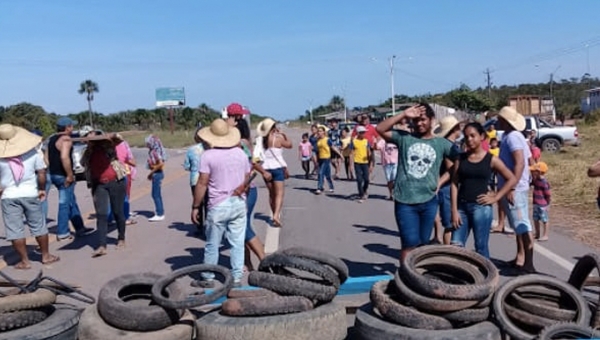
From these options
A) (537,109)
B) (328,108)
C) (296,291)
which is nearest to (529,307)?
(296,291)

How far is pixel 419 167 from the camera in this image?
6.38 meters

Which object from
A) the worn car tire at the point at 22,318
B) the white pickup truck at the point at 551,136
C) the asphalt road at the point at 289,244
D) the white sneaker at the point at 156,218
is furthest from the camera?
the white pickup truck at the point at 551,136

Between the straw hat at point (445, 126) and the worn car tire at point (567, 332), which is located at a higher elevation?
the straw hat at point (445, 126)

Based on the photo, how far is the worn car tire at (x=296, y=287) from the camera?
4.75 m

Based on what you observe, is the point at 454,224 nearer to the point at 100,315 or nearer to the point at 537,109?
the point at 100,315

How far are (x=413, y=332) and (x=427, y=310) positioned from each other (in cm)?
21

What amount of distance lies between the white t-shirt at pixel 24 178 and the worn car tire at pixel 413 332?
5515 millimetres

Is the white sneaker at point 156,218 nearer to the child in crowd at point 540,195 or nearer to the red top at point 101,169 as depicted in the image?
the red top at point 101,169

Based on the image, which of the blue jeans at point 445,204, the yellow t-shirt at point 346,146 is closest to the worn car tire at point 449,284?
the blue jeans at point 445,204

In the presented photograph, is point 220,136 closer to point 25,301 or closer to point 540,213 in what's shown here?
point 25,301

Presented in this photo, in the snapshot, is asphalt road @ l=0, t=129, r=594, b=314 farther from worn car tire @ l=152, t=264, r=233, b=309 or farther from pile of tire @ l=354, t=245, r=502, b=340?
pile of tire @ l=354, t=245, r=502, b=340

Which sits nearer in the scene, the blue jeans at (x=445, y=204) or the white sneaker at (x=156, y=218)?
the blue jeans at (x=445, y=204)

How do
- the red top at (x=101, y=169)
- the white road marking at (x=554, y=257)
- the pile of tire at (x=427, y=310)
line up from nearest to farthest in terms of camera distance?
the pile of tire at (x=427, y=310) → the white road marking at (x=554, y=257) → the red top at (x=101, y=169)

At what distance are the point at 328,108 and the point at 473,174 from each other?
16898 centimetres
